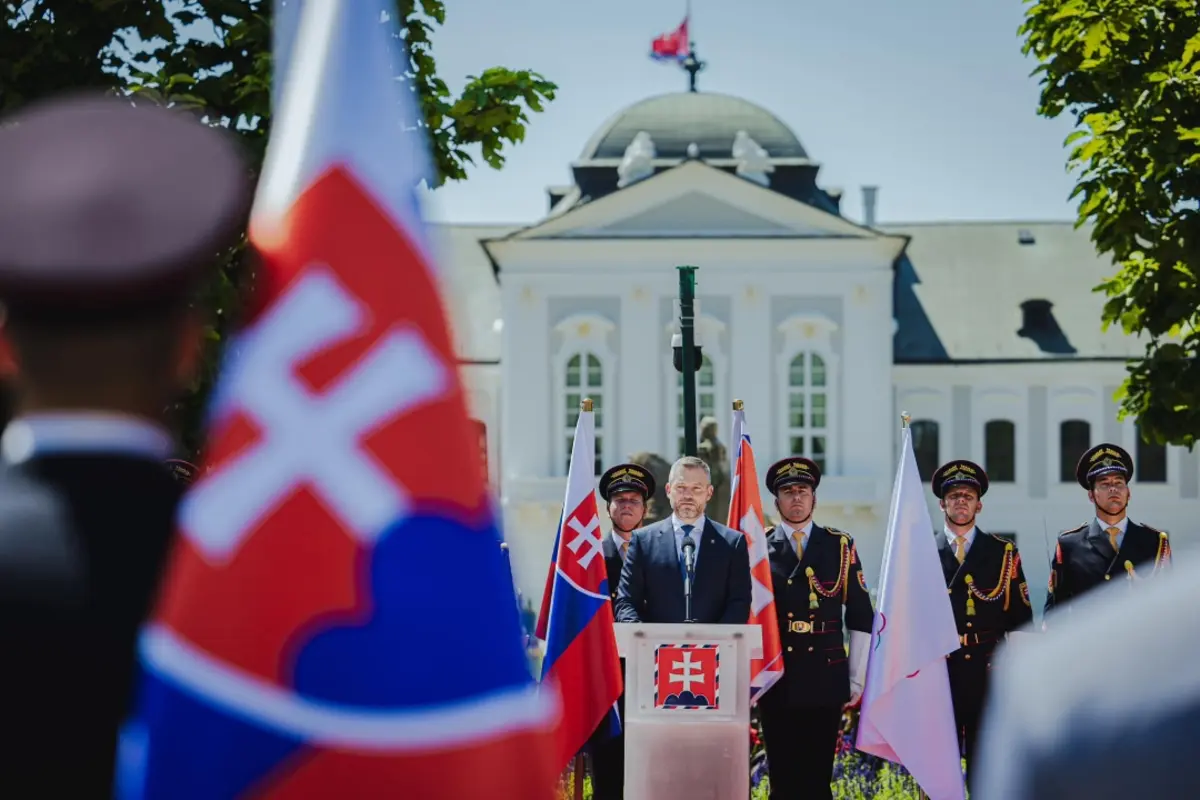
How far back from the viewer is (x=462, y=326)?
2318mm

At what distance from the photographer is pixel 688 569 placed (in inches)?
335

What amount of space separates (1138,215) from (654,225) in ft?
95.0

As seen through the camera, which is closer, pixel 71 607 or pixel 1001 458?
pixel 71 607

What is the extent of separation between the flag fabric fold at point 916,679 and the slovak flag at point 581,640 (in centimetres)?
131

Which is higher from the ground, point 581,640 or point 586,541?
point 586,541

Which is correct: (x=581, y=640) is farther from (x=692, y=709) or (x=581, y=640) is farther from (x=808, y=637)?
(x=692, y=709)

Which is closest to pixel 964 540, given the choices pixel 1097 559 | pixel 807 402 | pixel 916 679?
pixel 1097 559

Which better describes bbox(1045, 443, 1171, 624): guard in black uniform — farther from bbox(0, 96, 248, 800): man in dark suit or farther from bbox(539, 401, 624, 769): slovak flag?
bbox(0, 96, 248, 800): man in dark suit

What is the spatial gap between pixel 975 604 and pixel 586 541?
2.03 m

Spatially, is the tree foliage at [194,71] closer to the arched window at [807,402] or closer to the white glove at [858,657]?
the white glove at [858,657]

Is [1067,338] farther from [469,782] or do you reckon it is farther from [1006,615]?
[469,782]

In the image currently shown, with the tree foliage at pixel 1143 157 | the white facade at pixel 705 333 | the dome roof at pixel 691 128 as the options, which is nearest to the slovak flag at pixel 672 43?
the dome roof at pixel 691 128

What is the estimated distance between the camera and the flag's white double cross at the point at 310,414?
6.98ft

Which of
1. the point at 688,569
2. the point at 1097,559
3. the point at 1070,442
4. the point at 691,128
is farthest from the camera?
the point at 691,128
